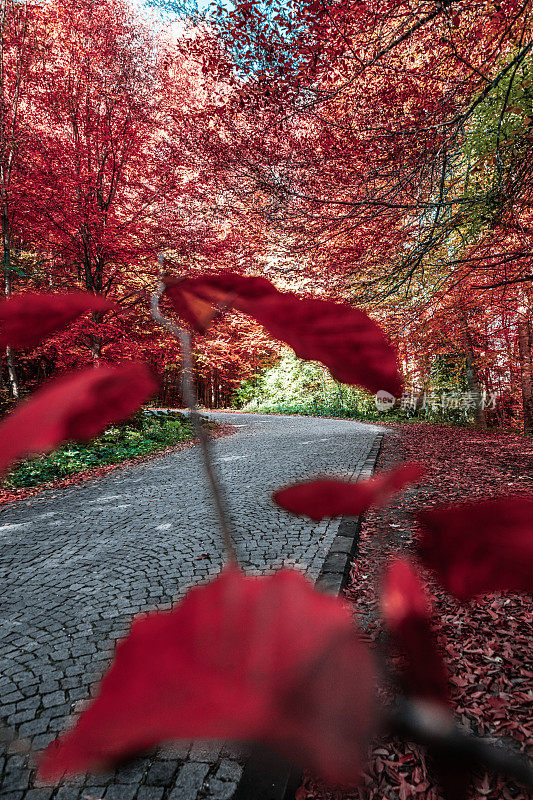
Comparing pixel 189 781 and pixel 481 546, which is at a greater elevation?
pixel 481 546

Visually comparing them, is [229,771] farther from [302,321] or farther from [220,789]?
[302,321]

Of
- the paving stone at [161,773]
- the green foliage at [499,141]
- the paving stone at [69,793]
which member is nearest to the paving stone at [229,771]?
the paving stone at [161,773]

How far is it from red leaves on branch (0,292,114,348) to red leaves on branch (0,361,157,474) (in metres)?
0.06

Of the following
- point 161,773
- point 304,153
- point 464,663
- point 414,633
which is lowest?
point 161,773

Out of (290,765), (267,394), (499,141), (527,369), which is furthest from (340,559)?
(527,369)

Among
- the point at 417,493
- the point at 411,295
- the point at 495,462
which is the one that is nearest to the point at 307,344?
the point at 417,493

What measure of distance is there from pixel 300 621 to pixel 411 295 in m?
2.79

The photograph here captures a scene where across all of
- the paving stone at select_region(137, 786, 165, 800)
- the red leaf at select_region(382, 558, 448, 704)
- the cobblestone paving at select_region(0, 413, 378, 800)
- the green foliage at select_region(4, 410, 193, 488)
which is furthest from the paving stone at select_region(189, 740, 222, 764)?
the green foliage at select_region(4, 410, 193, 488)

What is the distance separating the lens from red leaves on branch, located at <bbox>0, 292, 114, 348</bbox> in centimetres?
28

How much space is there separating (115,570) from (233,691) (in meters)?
2.42

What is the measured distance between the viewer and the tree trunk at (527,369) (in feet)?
16.6

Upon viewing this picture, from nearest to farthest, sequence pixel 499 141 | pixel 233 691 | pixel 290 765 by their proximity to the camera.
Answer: pixel 233 691 → pixel 290 765 → pixel 499 141

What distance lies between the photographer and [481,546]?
0.29m

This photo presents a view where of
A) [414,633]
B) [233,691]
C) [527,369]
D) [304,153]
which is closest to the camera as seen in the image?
[233,691]
